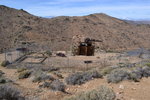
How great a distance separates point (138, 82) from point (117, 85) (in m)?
1.37

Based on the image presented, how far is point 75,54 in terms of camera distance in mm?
39344

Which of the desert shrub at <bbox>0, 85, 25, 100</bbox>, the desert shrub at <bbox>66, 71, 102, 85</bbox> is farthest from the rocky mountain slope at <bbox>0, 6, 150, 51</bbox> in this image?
the desert shrub at <bbox>0, 85, 25, 100</bbox>

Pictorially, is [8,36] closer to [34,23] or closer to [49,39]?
[49,39]

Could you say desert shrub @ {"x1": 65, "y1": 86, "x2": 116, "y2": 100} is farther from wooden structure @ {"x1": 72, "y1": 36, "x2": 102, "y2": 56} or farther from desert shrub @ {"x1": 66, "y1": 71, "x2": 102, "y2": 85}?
wooden structure @ {"x1": 72, "y1": 36, "x2": 102, "y2": 56}

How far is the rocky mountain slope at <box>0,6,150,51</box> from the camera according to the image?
207ft

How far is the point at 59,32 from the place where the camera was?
73562 mm

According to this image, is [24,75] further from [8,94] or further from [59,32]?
[59,32]

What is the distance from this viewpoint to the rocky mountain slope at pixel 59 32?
6316cm

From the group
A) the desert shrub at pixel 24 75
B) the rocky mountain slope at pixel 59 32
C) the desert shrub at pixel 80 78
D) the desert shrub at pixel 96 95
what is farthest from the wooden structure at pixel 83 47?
the desert shrub at pixel 96 95

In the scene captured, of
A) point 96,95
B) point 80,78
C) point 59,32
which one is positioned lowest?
point 80,78

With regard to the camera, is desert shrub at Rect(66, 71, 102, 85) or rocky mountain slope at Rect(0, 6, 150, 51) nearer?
desert shrub at Rect(66, 71, 102, 85)

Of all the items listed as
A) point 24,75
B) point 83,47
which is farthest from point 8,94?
point 83,47

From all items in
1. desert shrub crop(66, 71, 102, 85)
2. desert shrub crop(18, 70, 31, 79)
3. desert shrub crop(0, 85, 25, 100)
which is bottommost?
desert shrub crop(18, 70, 31, 79)

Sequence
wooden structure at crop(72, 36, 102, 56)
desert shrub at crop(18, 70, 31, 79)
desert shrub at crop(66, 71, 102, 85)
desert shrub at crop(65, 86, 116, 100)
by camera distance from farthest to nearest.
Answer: wooden structure at crop(72, 36, 102, 56) → desert shrub at crop(18, 70, 31, 79) → desert shrub at crop(66, 71, 102, 85) → desert shrub at crop(65, 86, 116, 100)
